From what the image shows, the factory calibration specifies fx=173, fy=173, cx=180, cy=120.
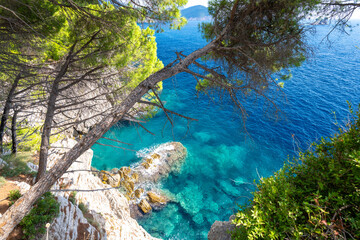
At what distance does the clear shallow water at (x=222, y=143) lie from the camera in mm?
10703

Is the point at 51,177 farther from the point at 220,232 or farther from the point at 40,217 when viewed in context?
the point at 220,232

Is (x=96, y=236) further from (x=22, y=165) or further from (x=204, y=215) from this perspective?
(x=204, y=215)

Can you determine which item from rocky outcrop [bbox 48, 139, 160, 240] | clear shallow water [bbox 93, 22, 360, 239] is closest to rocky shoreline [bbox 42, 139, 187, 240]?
rocky outcrop [bbox 48, 139, 160, 240]

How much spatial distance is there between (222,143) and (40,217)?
1389cm

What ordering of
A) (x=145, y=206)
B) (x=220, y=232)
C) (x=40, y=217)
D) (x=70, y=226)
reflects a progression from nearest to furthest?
(x=40, y=217), (x=70, y=226), (x=220, y=232), (x=145, y=206)

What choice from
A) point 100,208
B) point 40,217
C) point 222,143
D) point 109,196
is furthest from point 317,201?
point 222,143

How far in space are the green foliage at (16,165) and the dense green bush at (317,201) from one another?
26.1ft

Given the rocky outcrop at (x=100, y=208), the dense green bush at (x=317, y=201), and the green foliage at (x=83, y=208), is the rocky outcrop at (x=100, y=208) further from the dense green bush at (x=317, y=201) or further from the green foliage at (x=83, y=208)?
the dense green bush at (x=317, y=201)

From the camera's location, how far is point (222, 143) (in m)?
16.2

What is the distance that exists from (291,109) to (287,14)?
55.0 ft

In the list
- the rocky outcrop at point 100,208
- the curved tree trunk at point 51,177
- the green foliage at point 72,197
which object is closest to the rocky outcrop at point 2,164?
the rocky outcrop at point 100,208

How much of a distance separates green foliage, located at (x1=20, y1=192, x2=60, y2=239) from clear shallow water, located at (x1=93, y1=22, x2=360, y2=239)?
3786 millimetres

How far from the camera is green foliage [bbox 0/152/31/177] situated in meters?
6.48

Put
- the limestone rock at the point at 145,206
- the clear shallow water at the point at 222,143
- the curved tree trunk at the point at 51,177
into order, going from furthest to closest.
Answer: the clear shallow water at the point at 222,143, the limestone rock at the point at 145,206, the curved tree trunk at the point at 51,177
